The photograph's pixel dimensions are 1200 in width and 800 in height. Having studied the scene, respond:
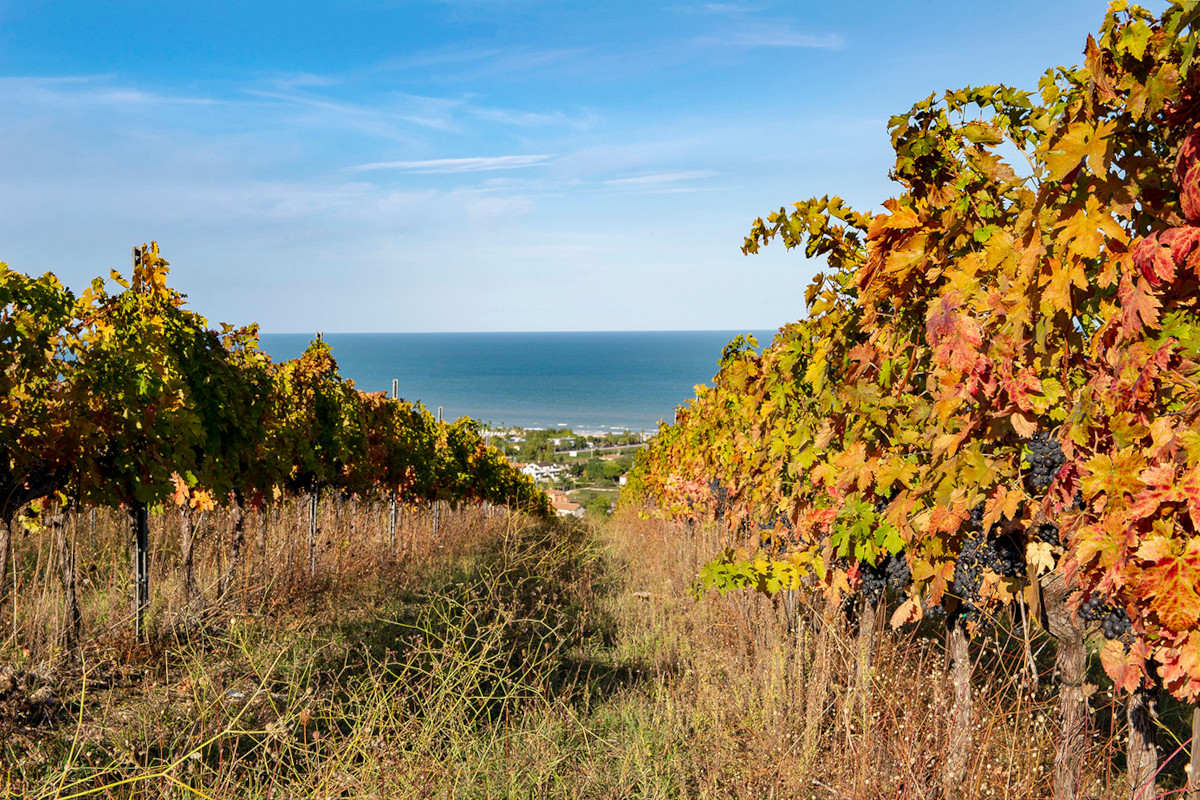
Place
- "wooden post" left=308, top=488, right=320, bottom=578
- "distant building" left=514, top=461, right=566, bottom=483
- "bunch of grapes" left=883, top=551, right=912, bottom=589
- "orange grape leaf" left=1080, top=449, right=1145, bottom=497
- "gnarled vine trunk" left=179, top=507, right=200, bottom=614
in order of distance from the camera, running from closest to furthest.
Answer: "orange grape leaf" left=1080, top=449, right=1145, bottom=497, "bunch of grapes" left=883, top=551, right=912, bottom=589, "gnarled vine trunk" left=179, top=507, right=200, bottom=614, "wooden post" left=308, top=488, right=320, bottom=578, "distant building" left=514, top=461, right=566, bottom=483

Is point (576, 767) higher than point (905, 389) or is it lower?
lower

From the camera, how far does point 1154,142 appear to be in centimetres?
187

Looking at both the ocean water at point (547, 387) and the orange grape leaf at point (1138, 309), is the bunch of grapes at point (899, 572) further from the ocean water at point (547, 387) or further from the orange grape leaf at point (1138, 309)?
the ocean water at point (547, 387)

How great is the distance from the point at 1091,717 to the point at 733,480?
13.0ft

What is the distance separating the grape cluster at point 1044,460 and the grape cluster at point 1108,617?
37 centimetres

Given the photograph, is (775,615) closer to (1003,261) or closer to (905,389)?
(905,389)

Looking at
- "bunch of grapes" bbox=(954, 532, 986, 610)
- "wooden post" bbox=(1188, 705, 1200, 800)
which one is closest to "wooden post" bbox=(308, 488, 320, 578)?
"bunch of grapes" bbox=(954, 532, 986, 610)

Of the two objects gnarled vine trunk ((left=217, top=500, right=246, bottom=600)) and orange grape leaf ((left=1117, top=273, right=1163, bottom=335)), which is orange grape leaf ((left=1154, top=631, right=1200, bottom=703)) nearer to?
orange grape leaf ((left=1117, top=273, right=1163, bottom=335))

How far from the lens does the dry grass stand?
2811mm

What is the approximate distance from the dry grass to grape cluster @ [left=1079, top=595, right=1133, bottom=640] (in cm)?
53

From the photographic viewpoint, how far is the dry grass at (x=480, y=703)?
2.81 metres

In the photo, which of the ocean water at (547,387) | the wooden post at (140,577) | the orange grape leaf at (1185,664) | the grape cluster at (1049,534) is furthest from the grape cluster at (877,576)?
the ocean water at (547,387)

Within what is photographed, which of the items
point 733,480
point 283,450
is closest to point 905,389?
point 733,480

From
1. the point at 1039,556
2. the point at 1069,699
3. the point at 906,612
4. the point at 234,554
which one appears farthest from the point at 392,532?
the point at 1039,556
